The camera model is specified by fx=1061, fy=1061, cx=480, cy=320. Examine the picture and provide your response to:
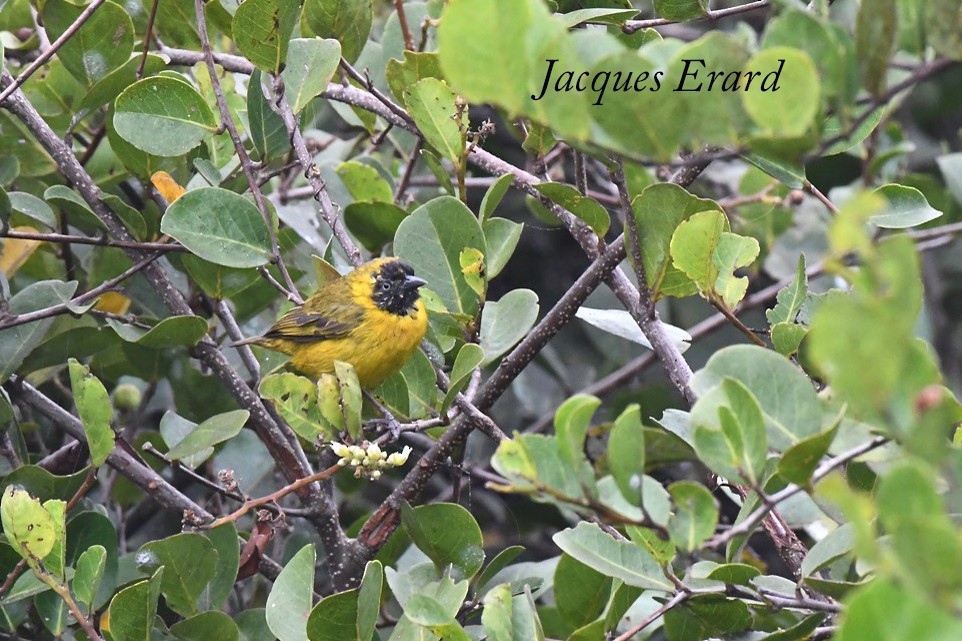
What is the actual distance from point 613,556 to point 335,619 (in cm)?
51

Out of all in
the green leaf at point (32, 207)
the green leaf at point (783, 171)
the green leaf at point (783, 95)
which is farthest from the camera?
the green leaf at point (32, 207)

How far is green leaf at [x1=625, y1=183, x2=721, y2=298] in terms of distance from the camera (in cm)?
207

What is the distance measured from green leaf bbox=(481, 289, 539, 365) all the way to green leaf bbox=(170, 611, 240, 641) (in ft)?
2.41

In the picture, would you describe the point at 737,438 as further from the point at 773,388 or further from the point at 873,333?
the point at 873,333

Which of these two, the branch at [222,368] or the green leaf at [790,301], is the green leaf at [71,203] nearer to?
the branch at [222,368]

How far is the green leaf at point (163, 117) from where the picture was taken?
2.37 meters

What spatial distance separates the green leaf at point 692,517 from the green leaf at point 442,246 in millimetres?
1103

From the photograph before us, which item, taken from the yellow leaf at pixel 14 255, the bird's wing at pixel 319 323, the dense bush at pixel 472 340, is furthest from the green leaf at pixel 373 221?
the yellow leaf at pixel 14 255

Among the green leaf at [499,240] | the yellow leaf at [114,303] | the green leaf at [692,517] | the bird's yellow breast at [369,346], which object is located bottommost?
the bird's yellow breast at [369,346]

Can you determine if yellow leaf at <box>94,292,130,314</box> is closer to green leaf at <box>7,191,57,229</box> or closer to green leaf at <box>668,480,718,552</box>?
green leaf at <box>7,191,57,229</box>

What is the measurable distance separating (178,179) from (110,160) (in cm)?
34

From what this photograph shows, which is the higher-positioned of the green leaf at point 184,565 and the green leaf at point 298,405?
the green leaf at point 298,405

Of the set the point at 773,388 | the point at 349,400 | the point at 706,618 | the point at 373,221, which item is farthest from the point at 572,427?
the point at 373,221

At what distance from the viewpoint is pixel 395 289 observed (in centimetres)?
388
